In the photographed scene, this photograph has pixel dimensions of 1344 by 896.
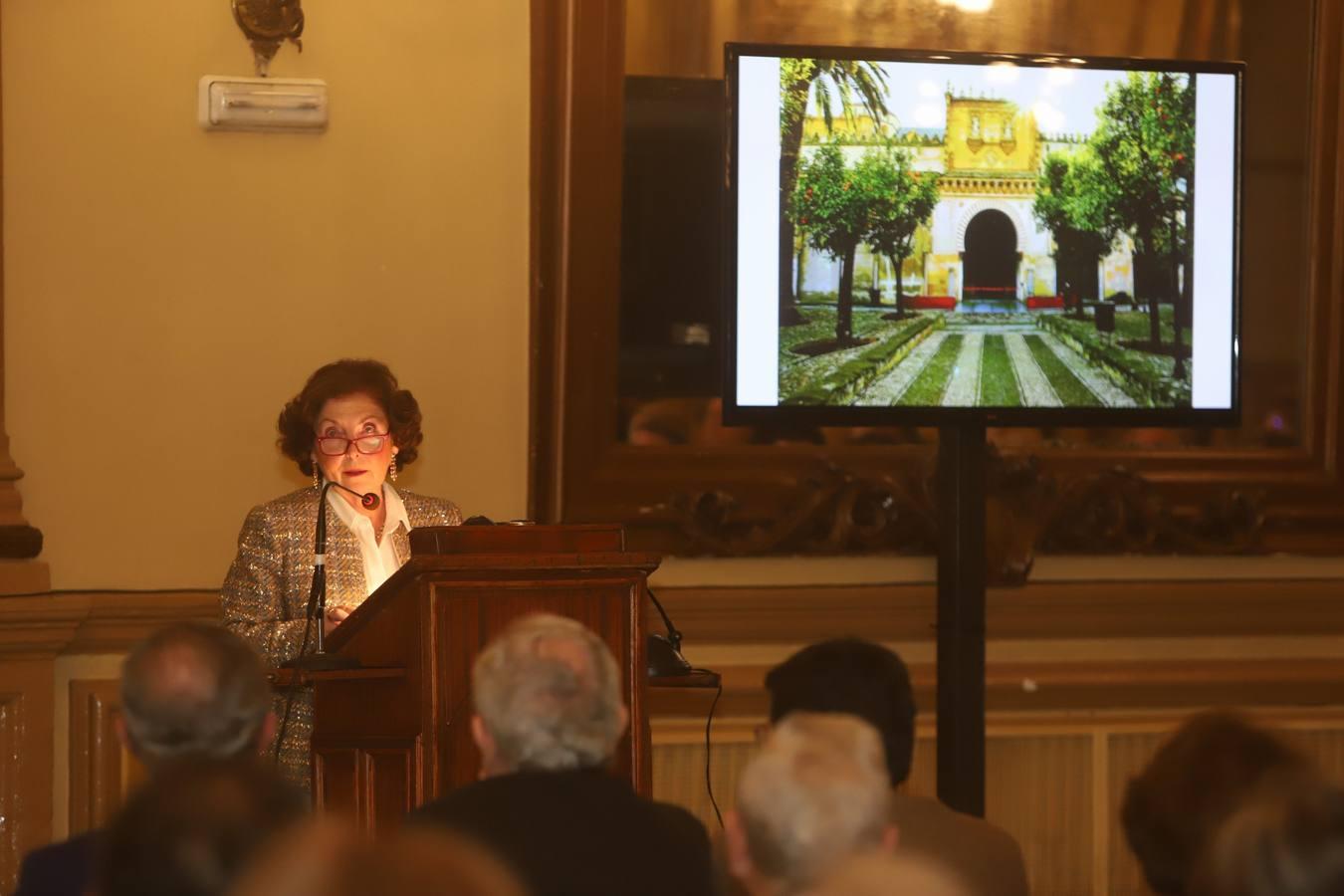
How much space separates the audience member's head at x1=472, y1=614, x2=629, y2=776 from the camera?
2.24 m

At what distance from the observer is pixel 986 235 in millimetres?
4574

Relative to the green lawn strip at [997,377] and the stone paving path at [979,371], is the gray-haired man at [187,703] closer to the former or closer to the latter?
the stone paving path at [979,371]

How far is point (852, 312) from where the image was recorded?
4.55 m

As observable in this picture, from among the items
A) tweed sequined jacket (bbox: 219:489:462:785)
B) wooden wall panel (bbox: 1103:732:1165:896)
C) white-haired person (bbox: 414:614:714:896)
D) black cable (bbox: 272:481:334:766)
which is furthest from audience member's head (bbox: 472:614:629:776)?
wooden wall panel (bbox: 1103:732:1165:896)

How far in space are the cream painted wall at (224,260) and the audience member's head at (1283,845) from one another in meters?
3.59

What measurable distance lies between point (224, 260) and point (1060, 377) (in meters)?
2.22

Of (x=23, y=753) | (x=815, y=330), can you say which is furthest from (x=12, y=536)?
(x=815, y=330)

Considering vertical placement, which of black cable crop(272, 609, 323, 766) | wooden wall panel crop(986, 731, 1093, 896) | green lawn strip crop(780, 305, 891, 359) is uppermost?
green lawn strip crop(780, 305, 891, 359)

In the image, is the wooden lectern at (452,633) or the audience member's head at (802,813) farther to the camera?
the wooden lectern at (452,633)

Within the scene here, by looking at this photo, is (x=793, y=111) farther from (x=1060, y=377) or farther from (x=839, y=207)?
(x=1060, y=377)

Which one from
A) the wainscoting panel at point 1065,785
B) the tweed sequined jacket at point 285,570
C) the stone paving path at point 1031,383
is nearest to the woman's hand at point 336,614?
the tweed sequined jacket at point 285,570

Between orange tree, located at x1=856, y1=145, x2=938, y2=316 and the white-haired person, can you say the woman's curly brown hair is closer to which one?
orange tree, located at x1=856, y1=145, x2=938, y2=316

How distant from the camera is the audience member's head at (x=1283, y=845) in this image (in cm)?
156

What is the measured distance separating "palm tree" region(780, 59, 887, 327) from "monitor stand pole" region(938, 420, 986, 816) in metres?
0.52
